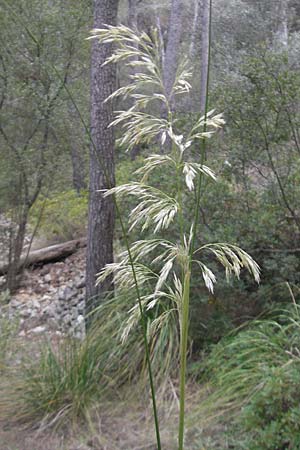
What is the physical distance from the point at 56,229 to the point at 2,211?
4.73 feet

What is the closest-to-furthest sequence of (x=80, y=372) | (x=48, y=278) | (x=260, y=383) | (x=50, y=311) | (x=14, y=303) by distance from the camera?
(x=260, y=383), (x=80, y=372), (x=50, y=311), (x=14, y=303), (x=48, y=278)

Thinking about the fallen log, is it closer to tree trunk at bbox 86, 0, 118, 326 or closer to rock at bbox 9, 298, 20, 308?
rock at bbox 9, 298, 20, 308

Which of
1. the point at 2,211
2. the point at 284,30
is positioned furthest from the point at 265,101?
the point at 284,30

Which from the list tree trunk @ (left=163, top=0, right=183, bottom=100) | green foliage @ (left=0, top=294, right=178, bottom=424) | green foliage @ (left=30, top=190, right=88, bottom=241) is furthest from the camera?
tree trunk @ (left=163, top=0, right=183, bottom=100)

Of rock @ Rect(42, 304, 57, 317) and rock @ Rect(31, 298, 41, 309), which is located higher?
rock @ Rect(42, 304, 57, 317)

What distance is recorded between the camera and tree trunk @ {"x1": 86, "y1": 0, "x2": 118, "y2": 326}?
593cm

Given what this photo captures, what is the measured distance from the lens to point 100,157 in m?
5.84

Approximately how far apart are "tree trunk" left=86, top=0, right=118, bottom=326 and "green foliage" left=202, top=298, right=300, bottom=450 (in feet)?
5.70

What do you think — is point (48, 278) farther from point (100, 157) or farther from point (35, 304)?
point (100, 157)

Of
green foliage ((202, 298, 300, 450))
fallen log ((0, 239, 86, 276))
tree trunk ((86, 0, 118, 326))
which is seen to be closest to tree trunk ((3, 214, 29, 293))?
fallen log ((0, 239, 86, 276))

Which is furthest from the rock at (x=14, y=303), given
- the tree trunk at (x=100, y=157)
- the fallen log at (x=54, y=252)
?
the tree trunk at (x=100, y=157)

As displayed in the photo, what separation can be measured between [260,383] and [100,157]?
2855mm

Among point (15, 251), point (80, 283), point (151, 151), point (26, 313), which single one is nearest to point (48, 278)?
point (15, 251)

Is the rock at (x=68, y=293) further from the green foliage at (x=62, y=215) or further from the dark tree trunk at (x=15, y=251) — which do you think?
the green foliage at (x=62, y=215)
